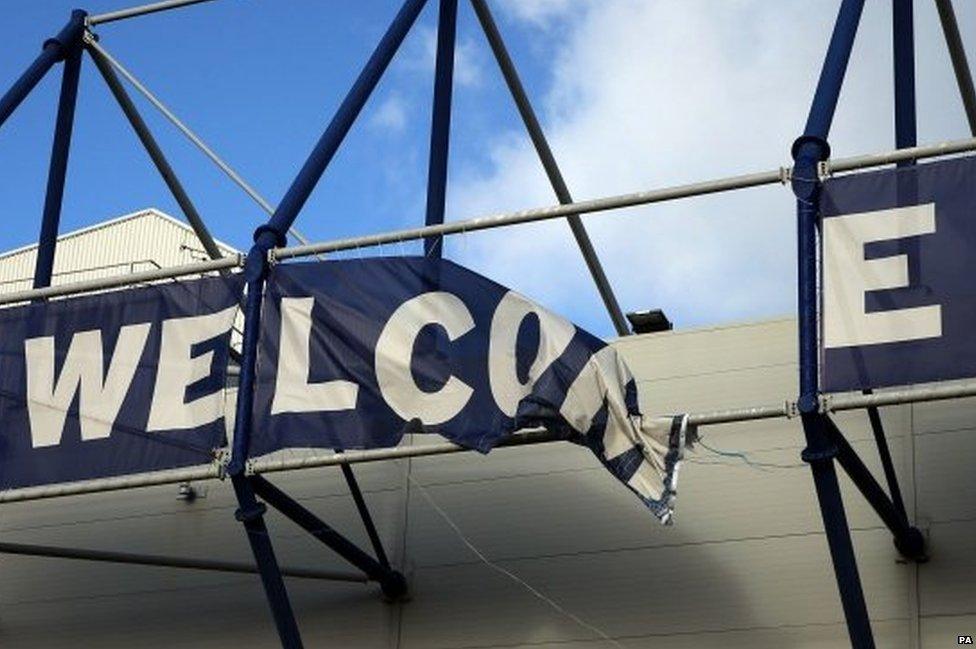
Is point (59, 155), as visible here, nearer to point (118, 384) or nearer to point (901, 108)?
point (118, 384)

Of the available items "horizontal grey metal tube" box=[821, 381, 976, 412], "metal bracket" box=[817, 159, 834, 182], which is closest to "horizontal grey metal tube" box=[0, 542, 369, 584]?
"horizontal grey metal tube" box=[821, 381, 976, 412]

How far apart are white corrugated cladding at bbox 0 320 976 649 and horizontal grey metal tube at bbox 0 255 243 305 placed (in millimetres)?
4009

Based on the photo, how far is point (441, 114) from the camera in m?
21.2

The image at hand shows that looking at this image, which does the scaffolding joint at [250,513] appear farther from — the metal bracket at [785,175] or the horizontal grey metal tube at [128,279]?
the metal bracket at [785,175]

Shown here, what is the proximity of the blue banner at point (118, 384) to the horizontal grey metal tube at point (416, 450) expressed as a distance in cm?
26

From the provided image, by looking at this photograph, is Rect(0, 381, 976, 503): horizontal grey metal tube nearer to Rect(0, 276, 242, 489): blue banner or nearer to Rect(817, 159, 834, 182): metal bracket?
Rect(0, 276, 242, 489): blue banner

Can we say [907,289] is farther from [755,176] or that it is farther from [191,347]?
[191,347]

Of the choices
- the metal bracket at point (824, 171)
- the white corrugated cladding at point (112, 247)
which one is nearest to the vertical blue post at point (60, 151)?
the metal bracket at point (824, 171)

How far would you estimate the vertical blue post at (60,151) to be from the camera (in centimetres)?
2142

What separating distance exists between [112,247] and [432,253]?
33.0m

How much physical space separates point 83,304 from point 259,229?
6.10ft

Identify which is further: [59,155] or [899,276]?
[59,155]

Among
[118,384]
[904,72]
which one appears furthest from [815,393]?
[118,384]

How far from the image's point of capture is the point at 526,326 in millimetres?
15258
